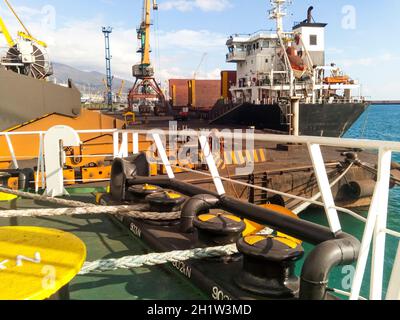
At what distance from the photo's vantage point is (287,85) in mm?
30891

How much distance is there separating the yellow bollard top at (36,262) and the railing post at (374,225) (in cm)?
174

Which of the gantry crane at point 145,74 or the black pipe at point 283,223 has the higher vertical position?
the gantry crane at point 145,74

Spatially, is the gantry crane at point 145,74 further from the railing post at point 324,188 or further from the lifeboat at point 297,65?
the railing post at point 324,188

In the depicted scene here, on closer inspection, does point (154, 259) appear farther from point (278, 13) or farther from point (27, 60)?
point (278, 13)

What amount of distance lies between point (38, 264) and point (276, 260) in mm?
1601

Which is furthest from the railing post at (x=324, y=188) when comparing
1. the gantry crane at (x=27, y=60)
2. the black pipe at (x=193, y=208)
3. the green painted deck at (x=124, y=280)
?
the gantry crane at (x=27, y=60)

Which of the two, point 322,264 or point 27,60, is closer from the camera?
point 322,264

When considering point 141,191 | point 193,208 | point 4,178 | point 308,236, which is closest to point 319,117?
point 4,178

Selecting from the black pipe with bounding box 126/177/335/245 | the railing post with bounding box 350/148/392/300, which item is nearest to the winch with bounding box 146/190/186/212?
the black pipe with bounding box 126/177/335/245

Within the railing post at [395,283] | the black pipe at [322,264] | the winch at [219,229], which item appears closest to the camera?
the railing post at [395,283]

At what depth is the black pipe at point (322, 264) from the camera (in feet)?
7.47

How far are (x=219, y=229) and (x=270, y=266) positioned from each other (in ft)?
2.47

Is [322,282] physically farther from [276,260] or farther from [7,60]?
[7,60]

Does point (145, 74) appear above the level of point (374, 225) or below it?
above
